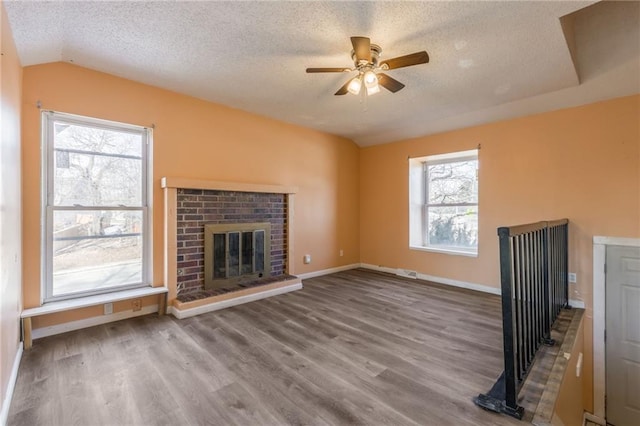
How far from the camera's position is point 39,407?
171cm

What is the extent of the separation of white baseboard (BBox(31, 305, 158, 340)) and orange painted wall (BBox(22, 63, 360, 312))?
0.89 ft

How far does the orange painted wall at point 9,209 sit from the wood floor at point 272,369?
292 millimetres

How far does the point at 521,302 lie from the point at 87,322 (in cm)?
382

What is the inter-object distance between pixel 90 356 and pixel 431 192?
4887 mm

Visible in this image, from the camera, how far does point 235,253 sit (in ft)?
12.6

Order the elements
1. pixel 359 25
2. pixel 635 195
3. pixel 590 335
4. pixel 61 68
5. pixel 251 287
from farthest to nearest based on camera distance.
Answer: pixel 251 287
pixel 590 335
pixel 635 195
pixel 61 68
pixel 359 25

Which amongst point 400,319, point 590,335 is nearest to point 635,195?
point 590,335

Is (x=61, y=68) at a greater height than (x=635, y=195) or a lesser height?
greater

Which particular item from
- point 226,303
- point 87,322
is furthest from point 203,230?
point 87,322

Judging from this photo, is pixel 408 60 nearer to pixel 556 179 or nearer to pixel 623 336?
pixel 556 179

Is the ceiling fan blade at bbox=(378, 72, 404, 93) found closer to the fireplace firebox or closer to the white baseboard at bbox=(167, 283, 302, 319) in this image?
A: the fireplace firebox

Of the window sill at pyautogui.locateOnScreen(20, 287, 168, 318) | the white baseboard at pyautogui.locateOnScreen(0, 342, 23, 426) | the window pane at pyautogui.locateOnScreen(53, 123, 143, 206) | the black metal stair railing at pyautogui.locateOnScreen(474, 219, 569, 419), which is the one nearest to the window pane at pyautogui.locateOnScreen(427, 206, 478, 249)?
the black metal stair railing at pyautogui.locateOnScreen(474, 219, 569, 419)

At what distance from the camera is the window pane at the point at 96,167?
2.77 meters

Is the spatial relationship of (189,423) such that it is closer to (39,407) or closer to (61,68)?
(39,407)
